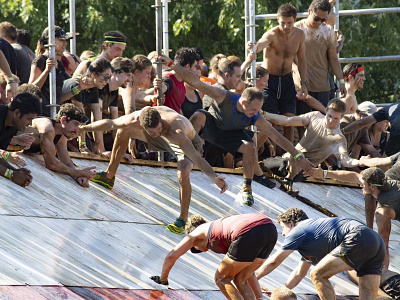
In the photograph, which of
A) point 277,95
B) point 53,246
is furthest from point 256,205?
point 53,246

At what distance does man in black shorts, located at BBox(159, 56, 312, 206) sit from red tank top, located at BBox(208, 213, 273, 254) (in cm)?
274

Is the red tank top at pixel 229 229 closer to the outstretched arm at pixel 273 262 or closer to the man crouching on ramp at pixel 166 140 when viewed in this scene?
the outstretched arm at pixel 273 262

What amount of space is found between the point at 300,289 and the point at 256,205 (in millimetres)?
2089

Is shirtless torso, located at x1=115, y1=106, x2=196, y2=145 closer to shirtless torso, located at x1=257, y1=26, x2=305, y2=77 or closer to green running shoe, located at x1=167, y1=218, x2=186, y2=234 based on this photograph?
green running shoe, located at x1=167, y1=218, x2=186, y2=234

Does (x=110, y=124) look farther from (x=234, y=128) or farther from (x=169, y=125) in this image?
(x=234, y=128)

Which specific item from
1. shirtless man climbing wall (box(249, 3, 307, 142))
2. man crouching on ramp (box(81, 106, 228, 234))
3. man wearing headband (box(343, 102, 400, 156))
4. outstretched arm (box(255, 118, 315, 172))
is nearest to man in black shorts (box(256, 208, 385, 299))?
man crouching on ramp (box(81, 106, 228, 234))

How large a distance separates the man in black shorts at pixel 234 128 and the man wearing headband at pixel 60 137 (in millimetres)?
1553

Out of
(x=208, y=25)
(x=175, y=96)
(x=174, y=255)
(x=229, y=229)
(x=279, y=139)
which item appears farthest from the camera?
(x=208, y=25)

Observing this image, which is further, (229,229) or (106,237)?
(106,237)

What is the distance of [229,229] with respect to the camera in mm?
7621

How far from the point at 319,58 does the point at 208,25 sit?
7.73 m

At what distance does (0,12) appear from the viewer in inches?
792

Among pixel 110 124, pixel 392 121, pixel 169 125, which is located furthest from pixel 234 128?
pixel 392 121

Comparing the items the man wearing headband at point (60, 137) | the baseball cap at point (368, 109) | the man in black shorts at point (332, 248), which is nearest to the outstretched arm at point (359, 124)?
the baseball cap at point (368, 109)
